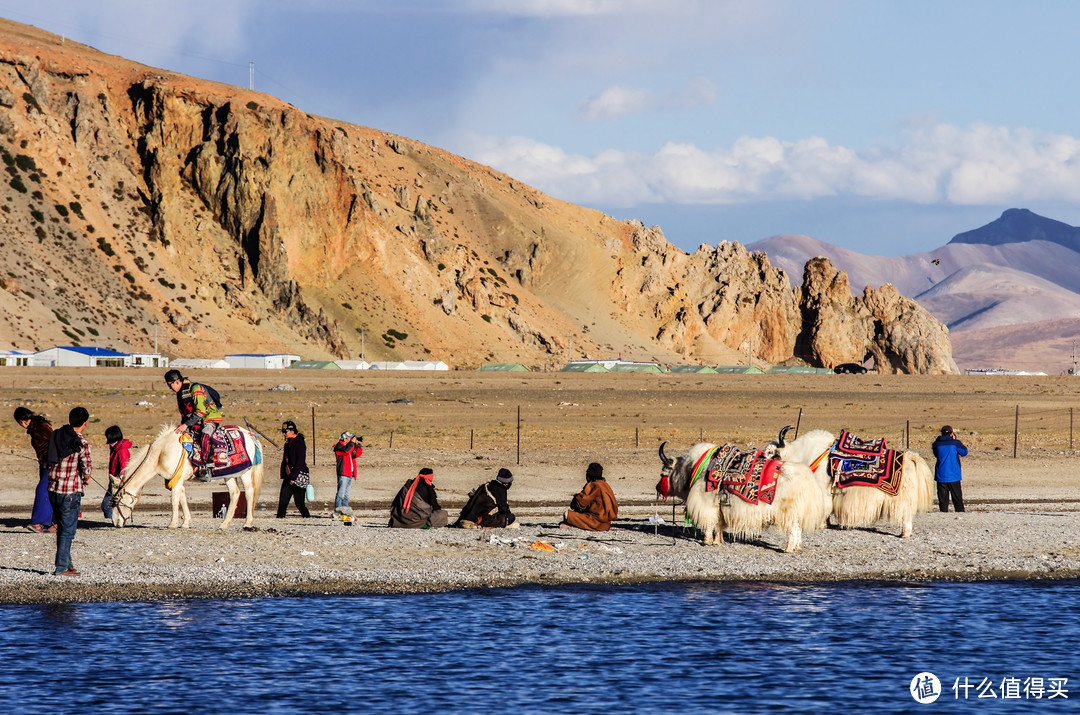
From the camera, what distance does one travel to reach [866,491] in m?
18.4

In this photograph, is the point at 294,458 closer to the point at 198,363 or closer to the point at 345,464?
the point at 345,464

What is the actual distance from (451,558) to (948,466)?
9.45m

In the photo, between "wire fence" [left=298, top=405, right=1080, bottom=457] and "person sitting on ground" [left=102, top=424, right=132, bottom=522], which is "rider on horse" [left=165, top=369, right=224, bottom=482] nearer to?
"person sitting on ground" [left=102, top=424, right=132, bottom=522]

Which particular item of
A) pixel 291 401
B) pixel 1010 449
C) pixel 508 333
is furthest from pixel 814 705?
pixel 508 333

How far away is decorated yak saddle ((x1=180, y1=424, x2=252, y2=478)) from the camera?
57.0 ft

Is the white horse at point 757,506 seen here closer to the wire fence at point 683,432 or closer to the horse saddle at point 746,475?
the horse saddle at point 746,475

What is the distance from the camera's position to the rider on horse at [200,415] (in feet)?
55.6

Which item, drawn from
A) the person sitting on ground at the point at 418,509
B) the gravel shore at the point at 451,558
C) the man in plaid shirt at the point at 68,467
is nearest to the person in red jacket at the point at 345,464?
the gravel shore at the point at 451,558

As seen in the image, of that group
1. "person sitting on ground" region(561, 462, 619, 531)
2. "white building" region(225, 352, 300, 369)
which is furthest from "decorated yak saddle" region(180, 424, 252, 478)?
"white building" region(225, 352, 300, 369)

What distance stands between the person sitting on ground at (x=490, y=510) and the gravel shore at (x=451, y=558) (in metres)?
0.25

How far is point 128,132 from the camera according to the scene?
115875 millimetres

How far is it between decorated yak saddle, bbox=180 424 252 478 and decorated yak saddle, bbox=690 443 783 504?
6.48m

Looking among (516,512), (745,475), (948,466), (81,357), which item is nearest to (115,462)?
→ (516,512)

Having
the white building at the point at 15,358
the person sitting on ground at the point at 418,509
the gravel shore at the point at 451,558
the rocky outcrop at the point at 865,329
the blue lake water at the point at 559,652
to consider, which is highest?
the rocky outcrop at the point at 865,329
